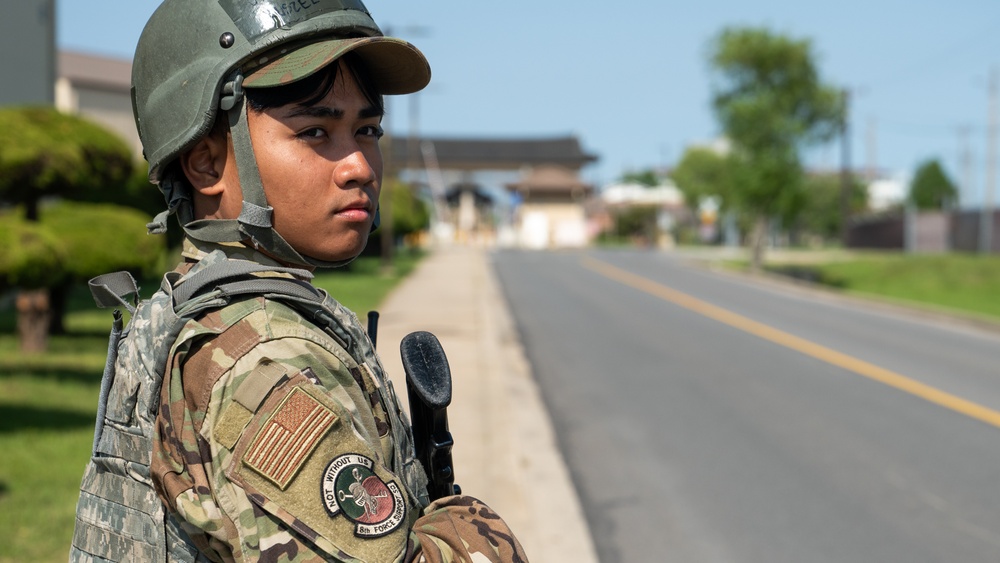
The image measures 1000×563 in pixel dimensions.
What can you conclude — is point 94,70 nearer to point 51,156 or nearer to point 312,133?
point 51,156

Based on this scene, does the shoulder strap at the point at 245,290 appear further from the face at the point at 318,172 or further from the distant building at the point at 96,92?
the distant building at the point at 96,92

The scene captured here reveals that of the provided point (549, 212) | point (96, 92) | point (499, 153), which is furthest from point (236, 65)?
point (499, 153)

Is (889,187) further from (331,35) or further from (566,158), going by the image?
(331,35)

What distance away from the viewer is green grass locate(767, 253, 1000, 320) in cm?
2102

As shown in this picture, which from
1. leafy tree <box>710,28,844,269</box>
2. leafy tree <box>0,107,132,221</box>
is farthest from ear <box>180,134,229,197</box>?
leafy tree <box>710,28,844,269</box>

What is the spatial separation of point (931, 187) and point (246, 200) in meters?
103

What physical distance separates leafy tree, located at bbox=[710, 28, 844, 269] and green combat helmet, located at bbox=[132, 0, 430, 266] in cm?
3228

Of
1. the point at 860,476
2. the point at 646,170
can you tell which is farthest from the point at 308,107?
the point at 646,170

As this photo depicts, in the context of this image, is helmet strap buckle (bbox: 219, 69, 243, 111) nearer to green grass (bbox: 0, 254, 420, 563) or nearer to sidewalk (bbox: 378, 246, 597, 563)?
green grass (bbox: 0, 254, 420, 563)

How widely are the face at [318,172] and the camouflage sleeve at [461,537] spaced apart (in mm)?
392

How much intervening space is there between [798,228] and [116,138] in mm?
69518

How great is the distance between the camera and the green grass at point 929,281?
21.0 meters

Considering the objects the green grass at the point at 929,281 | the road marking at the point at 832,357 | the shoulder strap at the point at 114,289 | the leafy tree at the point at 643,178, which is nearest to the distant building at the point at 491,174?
the green grass at the point at 929,281

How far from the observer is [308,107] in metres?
1.49
